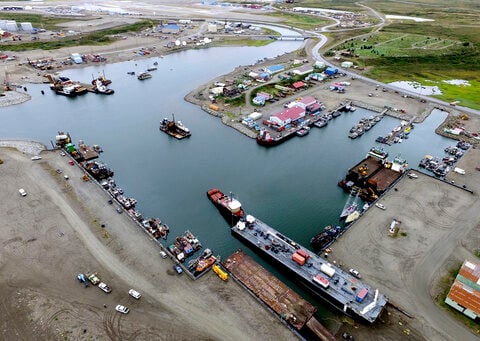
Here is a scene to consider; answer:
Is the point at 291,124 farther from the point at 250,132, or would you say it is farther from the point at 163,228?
the point at 163,228

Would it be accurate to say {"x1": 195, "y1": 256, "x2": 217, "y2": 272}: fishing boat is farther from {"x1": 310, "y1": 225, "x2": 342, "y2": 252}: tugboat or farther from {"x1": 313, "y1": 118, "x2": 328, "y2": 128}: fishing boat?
{"x1": 313, "y1": 118, "x2": 328, "y2": 128}: fishing boat

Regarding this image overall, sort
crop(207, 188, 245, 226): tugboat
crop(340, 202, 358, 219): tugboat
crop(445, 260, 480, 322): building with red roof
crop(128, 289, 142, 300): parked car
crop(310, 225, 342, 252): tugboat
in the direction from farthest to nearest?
1. crop(340, 202, 358, 219): tugboat
2. crop(207, 188, 245, 226): tugboat
3. crop(310, 225, 342, 252): tugboat
4. crop(128, 289, 142, 300): parked car
5. crop(445, 260, 480, 322): building with red roof

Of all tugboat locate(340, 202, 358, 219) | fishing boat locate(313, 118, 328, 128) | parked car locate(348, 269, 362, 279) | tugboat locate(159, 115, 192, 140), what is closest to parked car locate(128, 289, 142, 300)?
parked car locate(348, 269, 362, 279)

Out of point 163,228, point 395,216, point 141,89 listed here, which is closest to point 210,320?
point 163,228

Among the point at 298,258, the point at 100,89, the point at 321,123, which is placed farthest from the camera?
the point at 100,89

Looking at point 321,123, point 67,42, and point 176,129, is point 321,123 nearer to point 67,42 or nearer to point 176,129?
point 176,129

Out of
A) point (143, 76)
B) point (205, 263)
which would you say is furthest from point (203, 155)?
→ point (143, 76)

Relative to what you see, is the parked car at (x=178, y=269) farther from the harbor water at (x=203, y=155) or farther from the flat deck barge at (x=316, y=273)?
the flat deck barge at (x=316, y=273)
